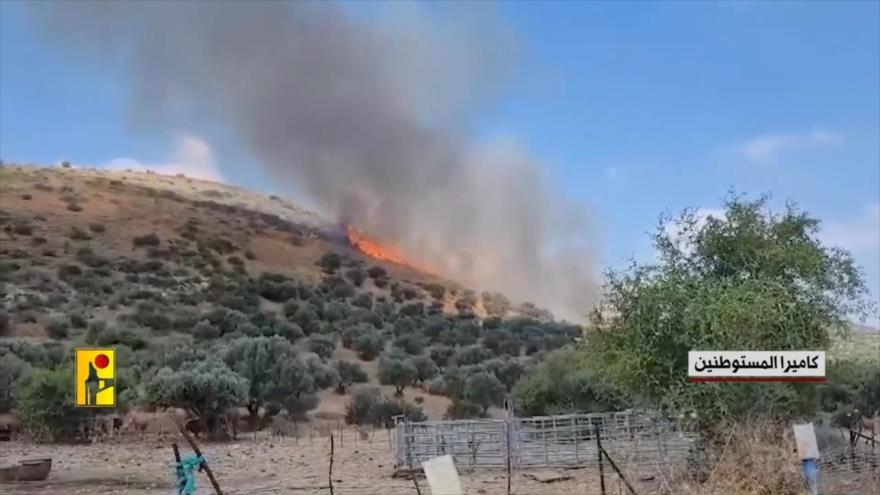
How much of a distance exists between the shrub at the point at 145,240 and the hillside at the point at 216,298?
13 centimetres

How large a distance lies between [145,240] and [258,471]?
45.9 m

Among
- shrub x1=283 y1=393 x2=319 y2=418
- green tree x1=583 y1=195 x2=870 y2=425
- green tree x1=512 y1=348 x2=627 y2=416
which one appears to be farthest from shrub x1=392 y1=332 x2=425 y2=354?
green tree x1=583 y1=195 x2=870 y2=425

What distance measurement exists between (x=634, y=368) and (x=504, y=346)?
3727cm

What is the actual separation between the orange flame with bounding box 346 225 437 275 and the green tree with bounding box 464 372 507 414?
135 ft

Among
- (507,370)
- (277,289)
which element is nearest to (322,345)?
(507,370)

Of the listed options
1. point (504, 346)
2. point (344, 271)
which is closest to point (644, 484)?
point (504, 346)

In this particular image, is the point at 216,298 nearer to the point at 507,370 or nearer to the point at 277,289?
the point at 277,289

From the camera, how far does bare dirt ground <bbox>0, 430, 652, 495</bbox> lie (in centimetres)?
1858

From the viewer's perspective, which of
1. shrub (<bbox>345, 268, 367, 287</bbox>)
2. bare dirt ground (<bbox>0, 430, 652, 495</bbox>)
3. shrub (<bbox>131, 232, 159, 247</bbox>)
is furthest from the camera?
shrub (<bbox>345, 268, 367, 287</bbox>)

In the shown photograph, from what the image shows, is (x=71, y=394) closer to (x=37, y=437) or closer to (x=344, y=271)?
(x=37, y=437)

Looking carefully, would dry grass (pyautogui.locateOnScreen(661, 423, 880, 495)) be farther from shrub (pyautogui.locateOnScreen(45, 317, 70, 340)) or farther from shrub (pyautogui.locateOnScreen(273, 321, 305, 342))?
shrub (pyautogui.locateOnScreen(273, 321, 305, 342))

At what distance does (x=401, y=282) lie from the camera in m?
73.8

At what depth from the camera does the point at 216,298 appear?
5600 cm

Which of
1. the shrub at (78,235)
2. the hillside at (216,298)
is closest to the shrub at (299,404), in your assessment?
the hillside at (216,298)
